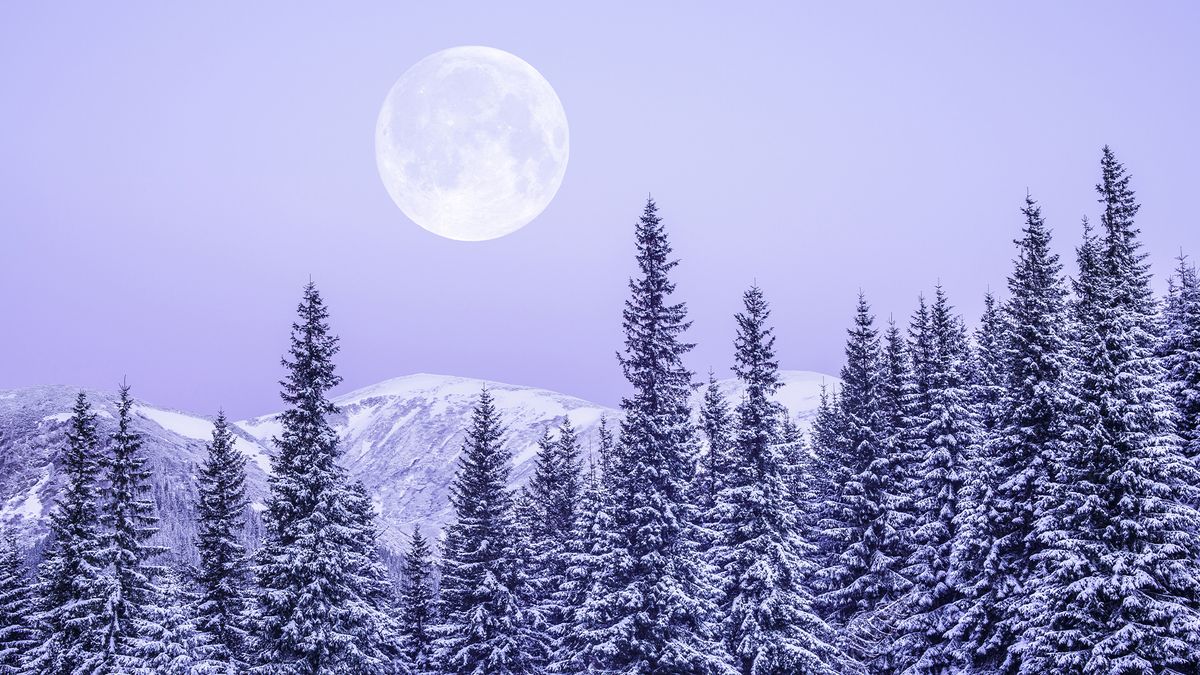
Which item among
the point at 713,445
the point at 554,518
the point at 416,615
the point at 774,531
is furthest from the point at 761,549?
the point at 416,615

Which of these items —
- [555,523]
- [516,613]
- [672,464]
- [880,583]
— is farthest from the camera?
[555,523]

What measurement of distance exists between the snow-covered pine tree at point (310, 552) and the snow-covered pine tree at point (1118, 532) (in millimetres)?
21870

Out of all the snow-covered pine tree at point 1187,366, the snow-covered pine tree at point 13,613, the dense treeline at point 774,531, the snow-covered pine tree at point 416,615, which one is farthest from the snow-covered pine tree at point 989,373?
the snow-covered pine tree at point 13,613

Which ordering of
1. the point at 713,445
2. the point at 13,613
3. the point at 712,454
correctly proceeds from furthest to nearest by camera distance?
1. the point at 713,445
2. the point at 712,454
3. the point at 13,613

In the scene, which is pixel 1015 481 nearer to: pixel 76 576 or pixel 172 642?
pixel 172 642

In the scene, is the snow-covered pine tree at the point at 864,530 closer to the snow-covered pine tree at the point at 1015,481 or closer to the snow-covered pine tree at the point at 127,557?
the snow-covered pine tree at the point at 1015,481

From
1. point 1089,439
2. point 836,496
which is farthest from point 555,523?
point 1089,439

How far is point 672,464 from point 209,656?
69.3 feet

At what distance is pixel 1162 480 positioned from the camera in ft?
79.6

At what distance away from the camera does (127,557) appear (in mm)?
32438

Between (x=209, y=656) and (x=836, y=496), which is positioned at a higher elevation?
(x=836, y=496)

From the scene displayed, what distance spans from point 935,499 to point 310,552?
23.7 m

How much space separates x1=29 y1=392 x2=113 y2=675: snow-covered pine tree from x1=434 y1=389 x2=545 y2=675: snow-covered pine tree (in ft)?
42.7

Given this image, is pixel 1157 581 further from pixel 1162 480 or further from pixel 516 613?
pixel 516 613
